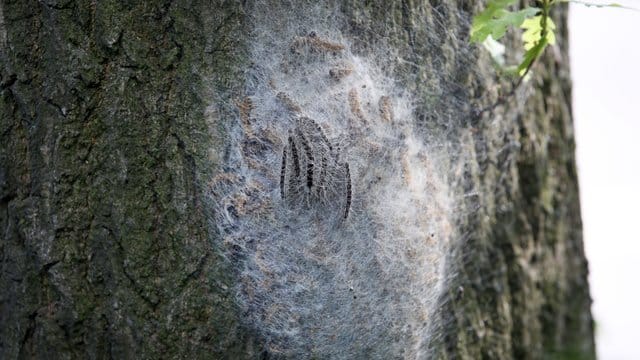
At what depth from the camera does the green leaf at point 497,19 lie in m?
2.10

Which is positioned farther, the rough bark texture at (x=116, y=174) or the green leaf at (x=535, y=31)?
the green leaf at (x=535, y=31)

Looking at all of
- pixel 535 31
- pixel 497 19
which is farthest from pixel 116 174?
pixel 535 31

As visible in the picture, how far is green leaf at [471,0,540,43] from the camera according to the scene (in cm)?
210

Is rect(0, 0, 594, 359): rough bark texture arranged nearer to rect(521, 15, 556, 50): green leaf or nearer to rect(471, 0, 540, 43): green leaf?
rect(471, 0, 540, 43): green leaf

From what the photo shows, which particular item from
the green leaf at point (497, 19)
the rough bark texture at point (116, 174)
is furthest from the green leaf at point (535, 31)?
the rough bark texture at point (116, 174)

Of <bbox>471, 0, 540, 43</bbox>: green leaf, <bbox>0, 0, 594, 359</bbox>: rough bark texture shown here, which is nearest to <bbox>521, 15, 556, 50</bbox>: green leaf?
<bbox>471, 0, 540, 43</bbox>: green leaf

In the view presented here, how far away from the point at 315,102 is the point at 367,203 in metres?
0.35

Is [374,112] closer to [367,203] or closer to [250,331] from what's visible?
[367,203]

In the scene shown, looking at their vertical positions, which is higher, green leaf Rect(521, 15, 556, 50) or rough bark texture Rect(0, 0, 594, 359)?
green leaf Rect(521, 15, 556, 50)

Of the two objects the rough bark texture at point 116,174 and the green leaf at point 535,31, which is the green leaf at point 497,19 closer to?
the green leaf at point 535,31

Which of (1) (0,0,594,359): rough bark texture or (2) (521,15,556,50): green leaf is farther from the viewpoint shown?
(2) (521,15,556,50): green leaf

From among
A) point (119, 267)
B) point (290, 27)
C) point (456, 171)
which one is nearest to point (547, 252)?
point (456, 171)

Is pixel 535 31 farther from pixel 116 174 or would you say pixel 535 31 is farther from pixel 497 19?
pixel 116 174

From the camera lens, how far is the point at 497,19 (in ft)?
6.99
